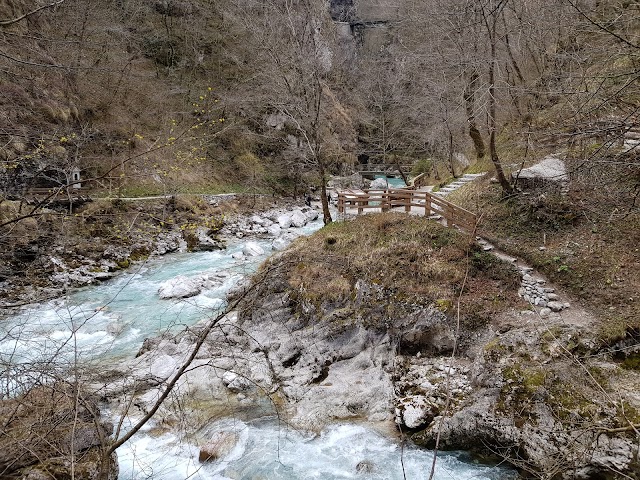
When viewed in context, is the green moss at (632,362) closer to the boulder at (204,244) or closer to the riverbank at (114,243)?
the riverbank at (114,243)

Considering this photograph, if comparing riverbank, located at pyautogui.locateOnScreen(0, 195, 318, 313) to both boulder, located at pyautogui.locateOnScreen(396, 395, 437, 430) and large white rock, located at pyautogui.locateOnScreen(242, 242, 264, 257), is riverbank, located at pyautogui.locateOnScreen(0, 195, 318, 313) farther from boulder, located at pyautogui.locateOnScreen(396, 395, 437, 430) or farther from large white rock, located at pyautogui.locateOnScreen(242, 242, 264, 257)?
boulder, located at pyautogui.locateOnScreen(396, 395, 437, 430)

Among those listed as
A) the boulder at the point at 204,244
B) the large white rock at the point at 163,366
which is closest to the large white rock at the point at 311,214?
the boulder at the point at 204,244

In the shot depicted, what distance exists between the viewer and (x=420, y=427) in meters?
7.19

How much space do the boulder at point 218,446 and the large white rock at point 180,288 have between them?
22.8 ft

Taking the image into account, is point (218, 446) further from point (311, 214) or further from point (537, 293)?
point (311, 214)

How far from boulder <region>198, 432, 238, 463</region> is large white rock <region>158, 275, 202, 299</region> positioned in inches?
274

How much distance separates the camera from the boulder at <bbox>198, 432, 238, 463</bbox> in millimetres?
6918

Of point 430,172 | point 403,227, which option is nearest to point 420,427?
point 403,227

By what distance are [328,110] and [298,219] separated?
21682 mm

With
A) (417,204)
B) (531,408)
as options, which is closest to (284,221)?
(417,204)

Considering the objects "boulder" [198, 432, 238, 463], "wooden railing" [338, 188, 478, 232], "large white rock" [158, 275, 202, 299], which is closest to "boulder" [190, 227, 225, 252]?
"large white rock" [158, 275, 202, 299]

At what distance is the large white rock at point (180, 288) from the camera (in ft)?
45.4

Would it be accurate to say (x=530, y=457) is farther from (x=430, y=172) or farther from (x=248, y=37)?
(x=248, y=37)

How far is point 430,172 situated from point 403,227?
21.6 metres
